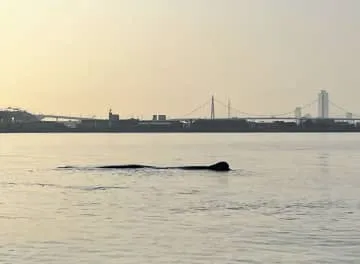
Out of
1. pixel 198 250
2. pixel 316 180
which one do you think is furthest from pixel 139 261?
pixel 316 180

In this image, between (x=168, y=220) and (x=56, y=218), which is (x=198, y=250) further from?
(x=56, y=218)

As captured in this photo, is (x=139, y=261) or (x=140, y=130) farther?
(x=140, y=130)

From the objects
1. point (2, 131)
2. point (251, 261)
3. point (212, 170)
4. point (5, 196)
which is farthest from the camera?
point (2, 131)

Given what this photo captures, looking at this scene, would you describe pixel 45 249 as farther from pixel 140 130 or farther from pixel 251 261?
pixel 140 130

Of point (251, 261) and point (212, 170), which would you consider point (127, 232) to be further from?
point (212, 170)

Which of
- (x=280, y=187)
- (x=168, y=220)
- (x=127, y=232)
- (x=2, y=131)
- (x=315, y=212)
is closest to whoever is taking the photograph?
(x=127, y=232)

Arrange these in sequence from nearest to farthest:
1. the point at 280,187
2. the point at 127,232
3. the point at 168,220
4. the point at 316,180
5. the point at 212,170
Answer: the point at 127,232 < the point at 168,220 < the point at 280,187 < the point at 316,180 < the point at 212,170

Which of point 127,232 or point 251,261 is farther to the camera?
point 127,232

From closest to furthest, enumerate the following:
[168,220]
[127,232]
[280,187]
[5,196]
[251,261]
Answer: [251,261] → [127,232] → [168,220] → [5,196] → [280,187]

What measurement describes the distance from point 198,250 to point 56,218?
6171 mm

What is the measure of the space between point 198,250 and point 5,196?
13.0m

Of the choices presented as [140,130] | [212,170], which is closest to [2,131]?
[140,130]

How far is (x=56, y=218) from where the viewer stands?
21062 millimetres

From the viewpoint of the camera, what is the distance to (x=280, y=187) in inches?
1231
